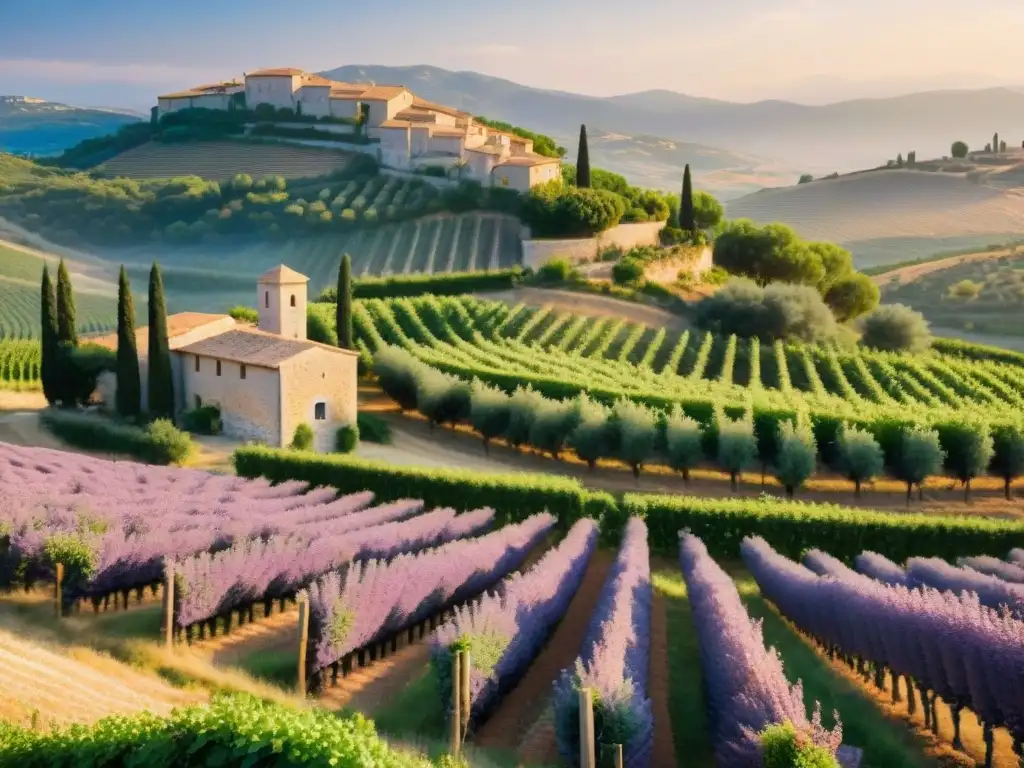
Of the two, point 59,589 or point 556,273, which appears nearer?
point 59,589

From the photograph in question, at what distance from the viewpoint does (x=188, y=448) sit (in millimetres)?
30484

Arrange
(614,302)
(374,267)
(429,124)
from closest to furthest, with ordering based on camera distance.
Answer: (614,302) < (374,267) < (429,124)

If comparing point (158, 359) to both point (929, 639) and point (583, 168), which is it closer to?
point (929, 639)

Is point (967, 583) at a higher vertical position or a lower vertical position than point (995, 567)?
higher

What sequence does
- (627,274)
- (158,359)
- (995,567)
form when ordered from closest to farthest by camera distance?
(995,567)
(158,359)
(627,274)

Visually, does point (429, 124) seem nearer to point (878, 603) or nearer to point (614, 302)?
point (614, 302)

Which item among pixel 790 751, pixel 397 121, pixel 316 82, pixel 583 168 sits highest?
pixel 316 82

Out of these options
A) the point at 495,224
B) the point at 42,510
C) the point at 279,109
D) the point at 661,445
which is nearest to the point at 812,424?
the point at 661,445

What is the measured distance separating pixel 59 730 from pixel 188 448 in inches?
882

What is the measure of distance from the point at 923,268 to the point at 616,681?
9270 centimetres

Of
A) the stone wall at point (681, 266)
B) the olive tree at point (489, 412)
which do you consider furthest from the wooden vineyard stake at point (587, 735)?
the stone wall at point (681, 266)

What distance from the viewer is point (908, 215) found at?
13625 centimetres

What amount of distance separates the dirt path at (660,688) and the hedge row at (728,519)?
4188 millimetres

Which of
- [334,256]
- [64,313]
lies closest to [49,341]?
[64,313]
